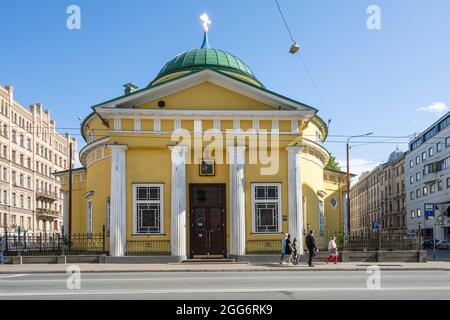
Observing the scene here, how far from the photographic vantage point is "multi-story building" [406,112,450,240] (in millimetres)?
69769

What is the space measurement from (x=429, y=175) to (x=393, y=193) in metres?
20.9

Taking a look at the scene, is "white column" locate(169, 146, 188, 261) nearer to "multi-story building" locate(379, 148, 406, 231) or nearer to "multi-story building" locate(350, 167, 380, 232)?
"multi-story building" locate(379, 148, 406, 231)

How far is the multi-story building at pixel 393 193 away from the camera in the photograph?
3550 inches

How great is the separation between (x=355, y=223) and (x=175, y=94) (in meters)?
112

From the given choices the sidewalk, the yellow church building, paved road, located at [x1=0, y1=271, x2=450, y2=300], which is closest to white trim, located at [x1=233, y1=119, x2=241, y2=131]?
the yellow church building

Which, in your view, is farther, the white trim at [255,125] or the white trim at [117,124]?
the white trim at [255,125]

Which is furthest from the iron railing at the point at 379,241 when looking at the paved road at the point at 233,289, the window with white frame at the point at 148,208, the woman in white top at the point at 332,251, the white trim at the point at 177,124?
the paved road at the point at 233,289

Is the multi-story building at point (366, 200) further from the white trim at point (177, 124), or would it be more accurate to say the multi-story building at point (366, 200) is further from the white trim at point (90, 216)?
the white trim at point (177, 124)

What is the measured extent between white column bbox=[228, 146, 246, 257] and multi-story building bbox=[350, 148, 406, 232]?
198ft

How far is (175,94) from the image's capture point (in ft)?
83.6

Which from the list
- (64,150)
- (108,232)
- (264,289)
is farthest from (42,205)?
(264,289)

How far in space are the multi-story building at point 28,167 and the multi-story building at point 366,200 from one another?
58.1m
